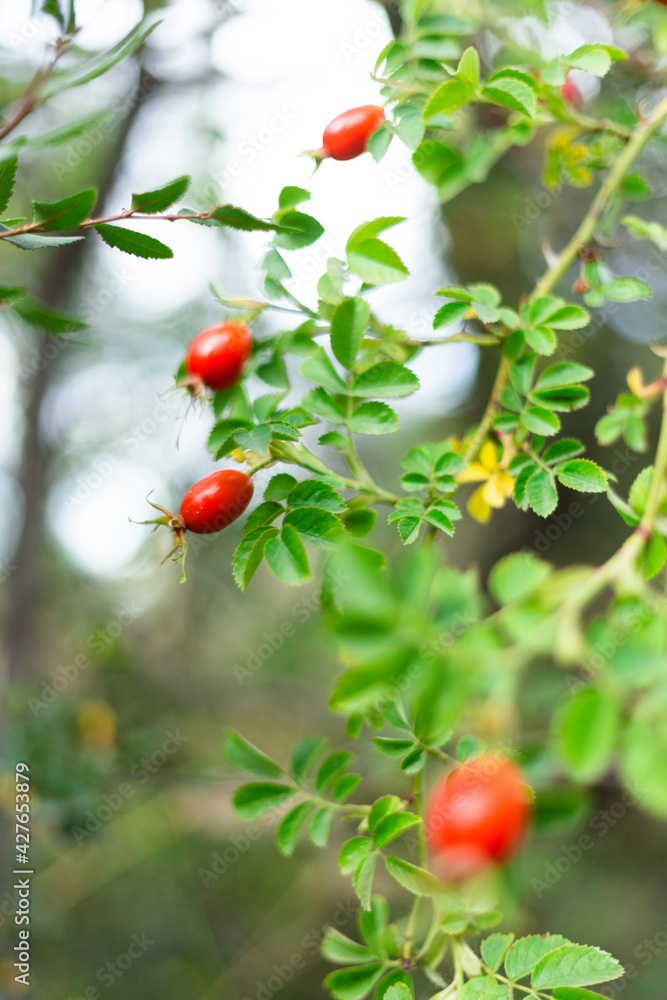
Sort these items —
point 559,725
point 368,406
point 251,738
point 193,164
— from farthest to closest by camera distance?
point 251,738
point 193,164
point 368,406
point 559,725

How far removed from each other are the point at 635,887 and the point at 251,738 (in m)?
2.74

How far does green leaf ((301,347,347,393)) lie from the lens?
69cm

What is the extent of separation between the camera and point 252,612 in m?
5.45

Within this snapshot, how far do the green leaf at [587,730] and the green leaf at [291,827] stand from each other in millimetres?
484

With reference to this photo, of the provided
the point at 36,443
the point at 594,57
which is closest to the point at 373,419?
the point at 594,57

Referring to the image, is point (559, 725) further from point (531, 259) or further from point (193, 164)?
point (531, 259)

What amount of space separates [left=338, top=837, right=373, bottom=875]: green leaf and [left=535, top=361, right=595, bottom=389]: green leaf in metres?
0.51

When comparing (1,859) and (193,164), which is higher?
(193,164)

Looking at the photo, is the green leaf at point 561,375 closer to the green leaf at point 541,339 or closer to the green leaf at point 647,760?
the green leaf at point 541,339

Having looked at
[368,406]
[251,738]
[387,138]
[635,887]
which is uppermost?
[387,138]

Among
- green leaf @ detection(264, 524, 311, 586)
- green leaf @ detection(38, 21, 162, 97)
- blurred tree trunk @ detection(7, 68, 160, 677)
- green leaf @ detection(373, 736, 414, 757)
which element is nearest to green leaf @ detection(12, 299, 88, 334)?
green leaf @ detection(38, 21, 162, 97)

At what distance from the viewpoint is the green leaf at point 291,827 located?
0.71 metres

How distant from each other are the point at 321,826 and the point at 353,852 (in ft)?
0.33

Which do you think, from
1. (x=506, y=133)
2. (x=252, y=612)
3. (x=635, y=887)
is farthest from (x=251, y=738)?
(x=506, y=133)
